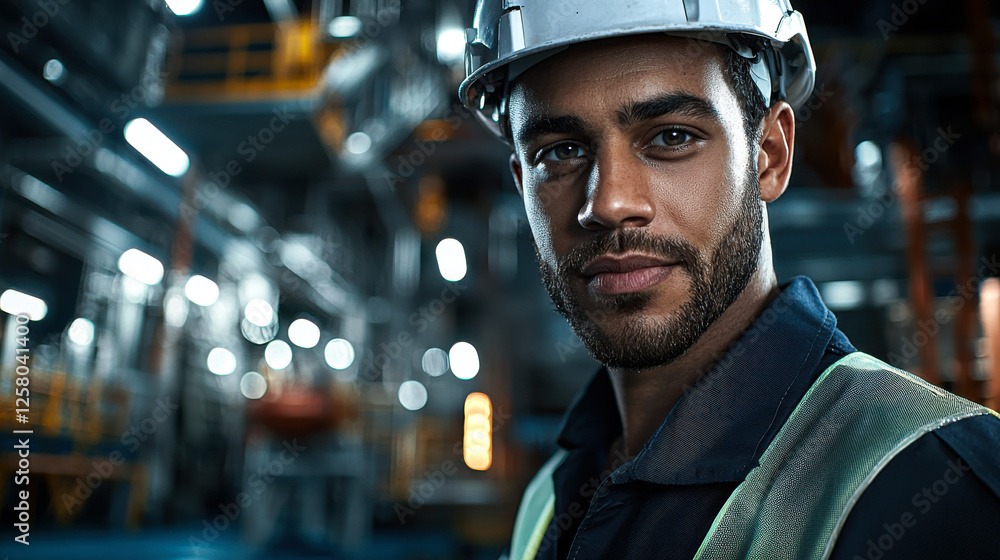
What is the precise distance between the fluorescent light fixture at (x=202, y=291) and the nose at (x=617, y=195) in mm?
15222

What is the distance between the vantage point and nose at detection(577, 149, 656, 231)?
4.36 ft

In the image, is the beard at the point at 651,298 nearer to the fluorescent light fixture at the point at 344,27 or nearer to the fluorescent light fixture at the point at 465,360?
the fluorescent light fixture at the point at 344,27

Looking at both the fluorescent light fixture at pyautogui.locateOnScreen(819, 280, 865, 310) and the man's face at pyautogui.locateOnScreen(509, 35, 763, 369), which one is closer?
the man's face at pyautogui.locateOnScreen(509, 35, 763, 369)

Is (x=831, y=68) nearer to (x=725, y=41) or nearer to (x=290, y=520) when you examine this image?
(x=725, y=41)

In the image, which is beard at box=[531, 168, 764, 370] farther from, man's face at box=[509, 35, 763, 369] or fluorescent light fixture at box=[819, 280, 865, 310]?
fluorescent light fixture at box=[819, 280, 865, 310]

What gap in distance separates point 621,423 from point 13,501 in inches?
446

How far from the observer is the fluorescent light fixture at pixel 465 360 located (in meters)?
24.4

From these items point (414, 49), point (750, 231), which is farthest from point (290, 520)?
point (750, 231)

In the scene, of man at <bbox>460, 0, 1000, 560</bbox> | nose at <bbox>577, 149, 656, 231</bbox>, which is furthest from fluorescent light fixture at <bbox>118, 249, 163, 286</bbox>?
nose at <bbox>577, 149, 656, 231</bbox>

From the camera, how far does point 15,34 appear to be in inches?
294

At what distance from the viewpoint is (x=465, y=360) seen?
24.9 metres

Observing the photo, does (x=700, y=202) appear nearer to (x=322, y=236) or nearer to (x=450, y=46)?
(x=450, y=46)

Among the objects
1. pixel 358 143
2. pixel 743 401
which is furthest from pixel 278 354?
pixel 743 401

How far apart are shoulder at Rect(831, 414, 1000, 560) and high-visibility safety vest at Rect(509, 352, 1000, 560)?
0.02 meters
